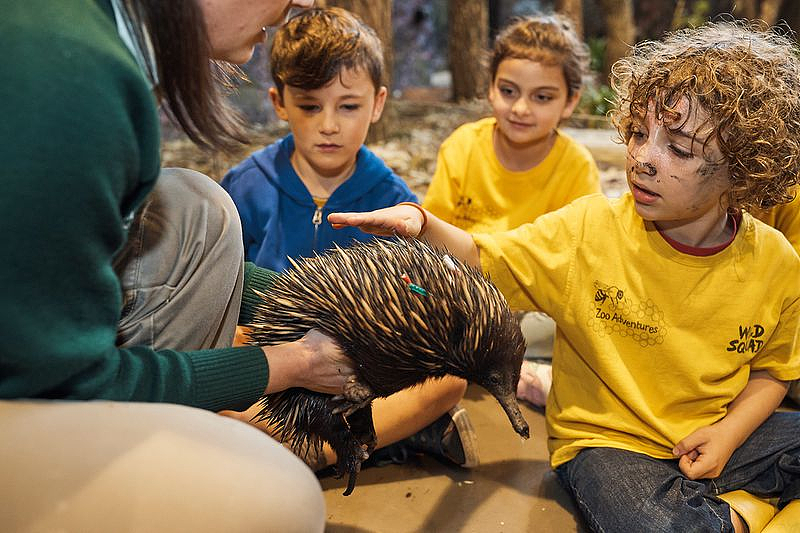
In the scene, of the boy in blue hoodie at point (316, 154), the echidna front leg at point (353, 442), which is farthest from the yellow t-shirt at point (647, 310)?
the boy in blue hoodie at point (316, 154)

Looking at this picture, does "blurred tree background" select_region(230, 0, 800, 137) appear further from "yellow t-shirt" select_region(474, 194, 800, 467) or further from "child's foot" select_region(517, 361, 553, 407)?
"yellow t-shirt" select_region(474, 194, 800, 467)

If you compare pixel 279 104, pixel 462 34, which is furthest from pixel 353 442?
pixel 462 34

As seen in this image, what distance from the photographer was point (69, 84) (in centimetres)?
77

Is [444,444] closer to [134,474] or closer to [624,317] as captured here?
[624,317]

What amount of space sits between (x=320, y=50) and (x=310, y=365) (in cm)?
93

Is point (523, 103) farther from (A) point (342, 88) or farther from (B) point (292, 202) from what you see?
(B) point (292, 202)

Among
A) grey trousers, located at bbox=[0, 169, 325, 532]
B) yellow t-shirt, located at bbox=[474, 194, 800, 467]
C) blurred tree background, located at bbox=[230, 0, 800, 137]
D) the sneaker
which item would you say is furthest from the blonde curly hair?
blurred tree background, located at bbox=[230, 0, 800, 137]

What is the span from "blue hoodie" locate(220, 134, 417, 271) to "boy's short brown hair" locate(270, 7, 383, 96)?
0.22 metres

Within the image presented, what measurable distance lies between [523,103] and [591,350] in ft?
3.18

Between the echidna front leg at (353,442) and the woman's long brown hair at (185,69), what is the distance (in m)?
0.53

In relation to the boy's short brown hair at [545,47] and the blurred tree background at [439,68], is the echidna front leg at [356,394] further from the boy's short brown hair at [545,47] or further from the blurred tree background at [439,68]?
the boy's short brown hair at [545,47]

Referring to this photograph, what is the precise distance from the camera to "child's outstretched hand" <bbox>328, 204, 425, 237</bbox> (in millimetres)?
1293

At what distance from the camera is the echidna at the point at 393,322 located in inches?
47.2

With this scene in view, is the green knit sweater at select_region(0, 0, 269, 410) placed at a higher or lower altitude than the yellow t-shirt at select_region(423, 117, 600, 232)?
higher
